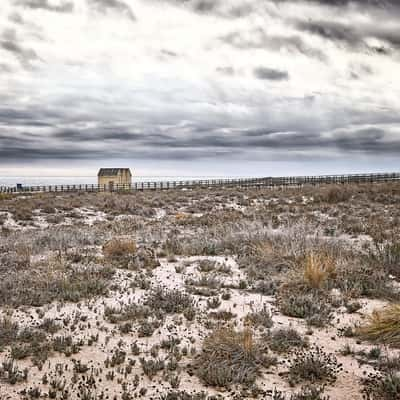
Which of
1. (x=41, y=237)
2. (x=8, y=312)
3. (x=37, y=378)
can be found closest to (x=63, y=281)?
(x=8, y=312)

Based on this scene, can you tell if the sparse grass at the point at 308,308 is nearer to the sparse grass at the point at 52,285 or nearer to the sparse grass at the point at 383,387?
the sparse grass at the point at 383,387

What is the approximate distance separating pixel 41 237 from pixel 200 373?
9.81 meters

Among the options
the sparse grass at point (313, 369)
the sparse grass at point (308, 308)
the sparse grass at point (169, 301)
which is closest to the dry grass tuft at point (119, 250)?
the sparse grass at point (169, 301)

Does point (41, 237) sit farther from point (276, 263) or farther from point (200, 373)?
point (200, 373)

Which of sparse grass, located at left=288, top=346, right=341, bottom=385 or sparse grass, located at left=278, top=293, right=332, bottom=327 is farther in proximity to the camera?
sparse grass, located at left=278, top=293, right=332, bottom=327

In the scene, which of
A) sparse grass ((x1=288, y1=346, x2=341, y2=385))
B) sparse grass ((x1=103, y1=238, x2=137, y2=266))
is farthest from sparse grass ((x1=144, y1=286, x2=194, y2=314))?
sparse grass ((x1=103, y1=238, x2=137, y2=266))

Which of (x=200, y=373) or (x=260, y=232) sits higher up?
(x=260, y=232)

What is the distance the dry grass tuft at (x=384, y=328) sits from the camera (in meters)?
5.50

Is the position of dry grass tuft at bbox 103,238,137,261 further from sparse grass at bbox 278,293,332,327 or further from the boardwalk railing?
the boardwalk railing

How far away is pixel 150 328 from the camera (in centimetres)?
593

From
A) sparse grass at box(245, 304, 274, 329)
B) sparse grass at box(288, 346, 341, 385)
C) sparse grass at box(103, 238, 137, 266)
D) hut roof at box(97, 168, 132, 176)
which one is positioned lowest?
sparse grass at box(288, 346, 341, 385)

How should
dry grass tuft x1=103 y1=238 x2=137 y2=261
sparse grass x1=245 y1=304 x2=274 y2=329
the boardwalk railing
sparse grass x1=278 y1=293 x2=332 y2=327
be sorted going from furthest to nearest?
the boardwalk railing
dry grass tuft x1=103 y1=238 x2=137 y2=261
sparse grass x1=278 y1=293 x2=332 y2=327
sparse grass x1=245 y1=304 x2=274 y2=329

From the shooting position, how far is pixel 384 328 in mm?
5590

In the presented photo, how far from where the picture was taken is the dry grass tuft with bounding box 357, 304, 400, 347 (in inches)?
217
